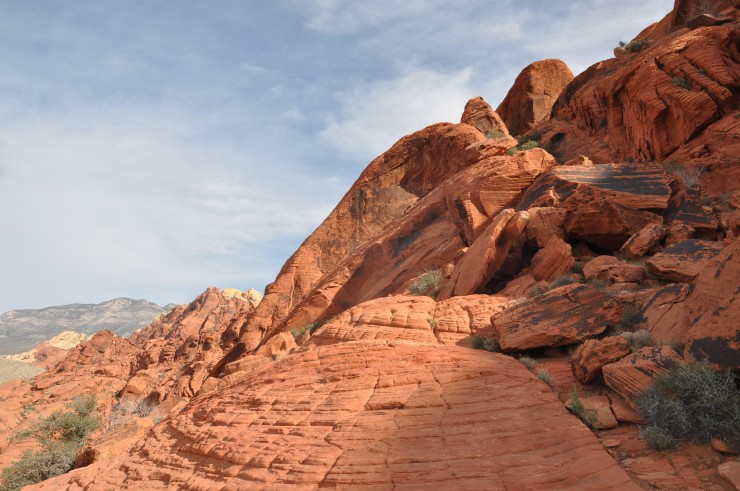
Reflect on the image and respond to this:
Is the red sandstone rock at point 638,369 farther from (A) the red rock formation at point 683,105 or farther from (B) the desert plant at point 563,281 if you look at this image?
(A) the red rock formation at point 683,105

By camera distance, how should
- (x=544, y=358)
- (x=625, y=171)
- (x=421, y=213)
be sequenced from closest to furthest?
(x=544, y=358)
(x=625, y=171)
(x=421, y=213)

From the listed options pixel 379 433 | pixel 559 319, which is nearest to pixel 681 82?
pixel 559 319

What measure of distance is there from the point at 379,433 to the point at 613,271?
8.89 m

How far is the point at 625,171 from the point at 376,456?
15383 mm

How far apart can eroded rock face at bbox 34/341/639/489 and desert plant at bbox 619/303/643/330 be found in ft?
8.12

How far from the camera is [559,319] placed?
9.69 meters

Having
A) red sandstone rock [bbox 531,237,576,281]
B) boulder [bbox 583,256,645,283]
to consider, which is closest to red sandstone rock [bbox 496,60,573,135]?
red sandstone rock [bbox 531,237,576,281]

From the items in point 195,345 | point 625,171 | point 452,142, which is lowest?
point 195,345

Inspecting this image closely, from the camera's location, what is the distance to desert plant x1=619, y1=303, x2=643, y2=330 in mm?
8883

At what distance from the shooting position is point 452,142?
1137 inches

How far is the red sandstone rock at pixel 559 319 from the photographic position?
9.36 m

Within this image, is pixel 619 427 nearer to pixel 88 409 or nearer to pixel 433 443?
pixel 433 443

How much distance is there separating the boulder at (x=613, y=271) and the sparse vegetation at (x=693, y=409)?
18.9ft

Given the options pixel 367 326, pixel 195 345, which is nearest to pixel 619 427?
pixel 367 326
